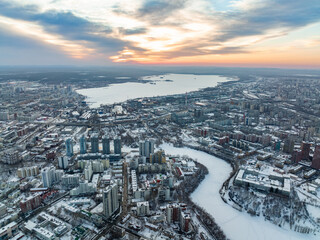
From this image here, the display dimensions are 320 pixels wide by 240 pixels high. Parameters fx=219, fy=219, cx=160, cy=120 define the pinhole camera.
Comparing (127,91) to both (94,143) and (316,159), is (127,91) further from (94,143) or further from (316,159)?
(316,159)

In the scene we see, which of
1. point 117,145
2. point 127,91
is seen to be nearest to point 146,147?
point 117,145

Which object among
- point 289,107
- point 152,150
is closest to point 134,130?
point 152,150

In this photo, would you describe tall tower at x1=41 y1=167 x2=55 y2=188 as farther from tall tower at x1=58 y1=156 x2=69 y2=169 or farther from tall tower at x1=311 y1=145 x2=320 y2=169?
tall tower at x1=311 y1=145 x2=320 y2=169

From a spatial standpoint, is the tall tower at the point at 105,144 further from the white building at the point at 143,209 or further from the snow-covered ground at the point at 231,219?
the snow-covered ground at the point at 231,219

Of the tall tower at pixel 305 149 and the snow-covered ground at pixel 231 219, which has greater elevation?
the tall tower at pixel 305 149

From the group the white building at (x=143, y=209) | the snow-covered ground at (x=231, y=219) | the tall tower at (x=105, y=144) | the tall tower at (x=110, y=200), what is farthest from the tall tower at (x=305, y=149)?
the tall tower at (x=105, y=144)
